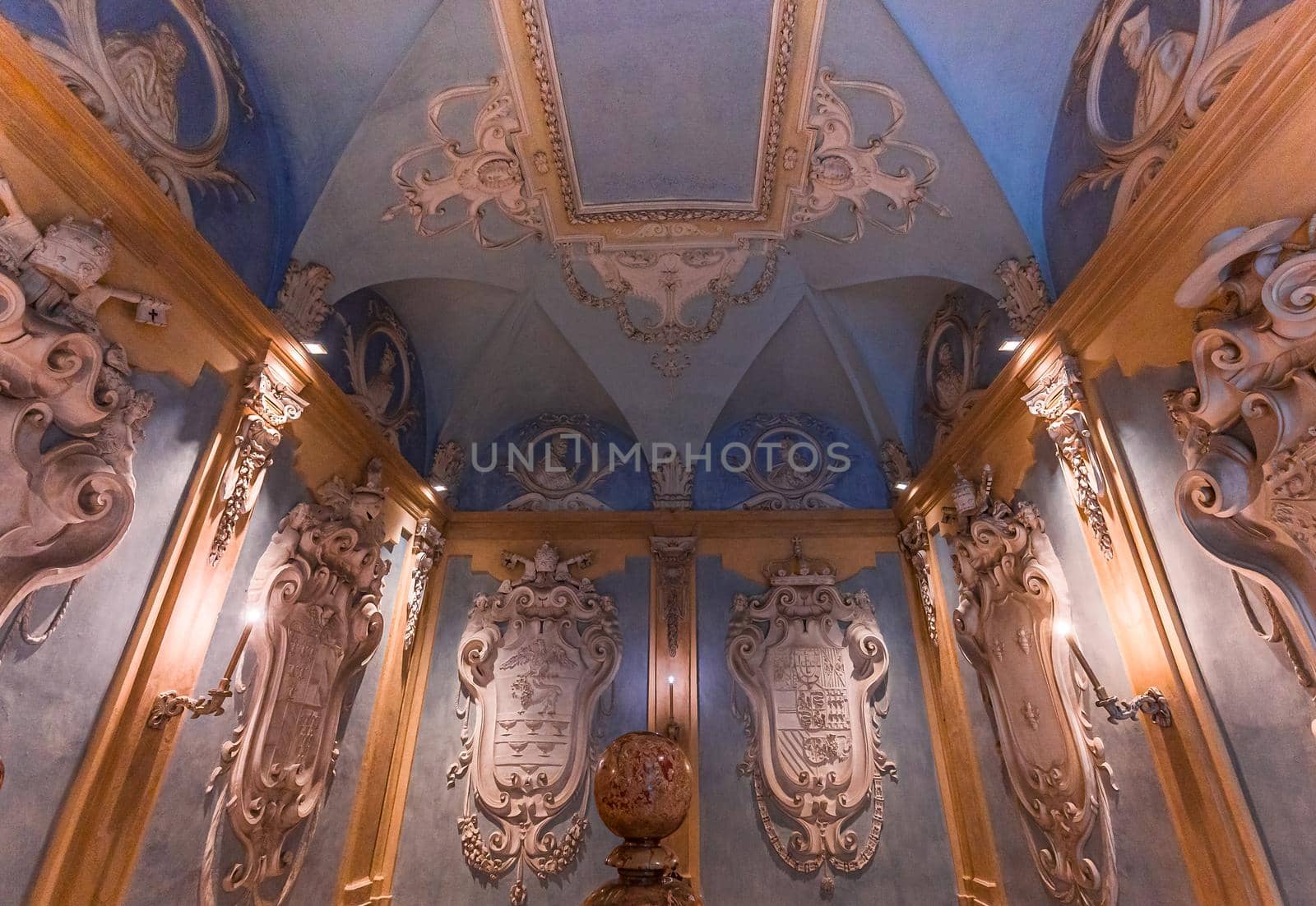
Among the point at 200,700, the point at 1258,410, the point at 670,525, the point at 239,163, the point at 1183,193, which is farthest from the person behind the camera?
the point at 670,525

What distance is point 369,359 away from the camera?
534cm

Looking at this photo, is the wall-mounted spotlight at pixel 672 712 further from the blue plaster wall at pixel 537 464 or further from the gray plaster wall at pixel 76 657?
the gray plaster wall at pixel 76 657

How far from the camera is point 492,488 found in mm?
6730

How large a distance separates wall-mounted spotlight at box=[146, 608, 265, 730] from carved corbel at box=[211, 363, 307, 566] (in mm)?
538

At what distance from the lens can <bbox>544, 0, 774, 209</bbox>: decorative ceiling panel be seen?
4004 mm

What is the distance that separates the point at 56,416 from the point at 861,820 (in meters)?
6.00

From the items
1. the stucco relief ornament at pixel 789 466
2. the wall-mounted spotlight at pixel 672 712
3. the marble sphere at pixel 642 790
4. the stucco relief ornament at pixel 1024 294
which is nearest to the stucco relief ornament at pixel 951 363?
the stucco relief ornament at pixel 1024 294

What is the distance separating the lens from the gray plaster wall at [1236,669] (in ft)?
7.66

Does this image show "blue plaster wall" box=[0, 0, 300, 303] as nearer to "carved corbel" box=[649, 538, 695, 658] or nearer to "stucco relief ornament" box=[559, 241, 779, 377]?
"stucco relief ornament" box=[559, 241, 779, 377]

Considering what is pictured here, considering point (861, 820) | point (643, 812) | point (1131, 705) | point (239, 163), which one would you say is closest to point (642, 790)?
point (643, 812)

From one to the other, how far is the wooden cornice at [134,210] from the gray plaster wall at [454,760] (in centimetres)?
254

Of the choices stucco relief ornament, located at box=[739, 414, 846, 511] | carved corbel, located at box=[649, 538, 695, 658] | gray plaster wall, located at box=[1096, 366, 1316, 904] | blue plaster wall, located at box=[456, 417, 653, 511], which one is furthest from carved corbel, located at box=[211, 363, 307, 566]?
gray plaster wall, located at box=[1096, 366, 1316, 904]

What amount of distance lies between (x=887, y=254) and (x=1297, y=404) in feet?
10.9

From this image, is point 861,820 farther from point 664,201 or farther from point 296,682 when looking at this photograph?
point 664,201
